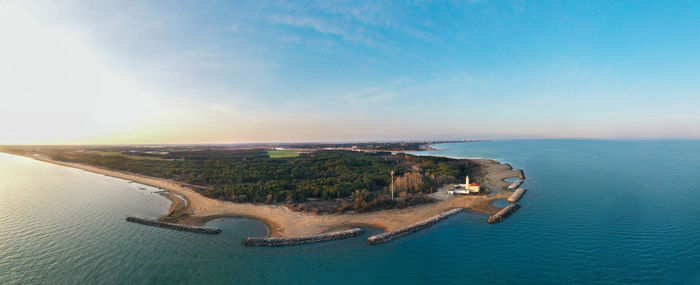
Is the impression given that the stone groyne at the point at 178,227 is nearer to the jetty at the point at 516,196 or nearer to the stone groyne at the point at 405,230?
the stone groyne at the point at 405,230

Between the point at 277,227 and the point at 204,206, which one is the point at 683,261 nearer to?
the point at 277,227

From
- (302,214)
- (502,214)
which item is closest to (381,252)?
(302,214)

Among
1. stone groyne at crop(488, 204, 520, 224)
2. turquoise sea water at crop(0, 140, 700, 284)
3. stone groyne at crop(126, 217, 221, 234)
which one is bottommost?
turquoise sea water at crop(0, 140, 700, 284)

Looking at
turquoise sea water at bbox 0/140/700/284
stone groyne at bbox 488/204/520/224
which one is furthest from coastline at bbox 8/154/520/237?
turquoise sea water at bbox 0/140/700/284

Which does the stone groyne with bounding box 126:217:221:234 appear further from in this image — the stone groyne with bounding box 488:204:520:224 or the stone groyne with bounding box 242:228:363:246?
the stone groyne with bounding box 488:204:520:224

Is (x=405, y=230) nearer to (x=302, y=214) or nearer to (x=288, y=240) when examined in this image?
(x=288, y=240)

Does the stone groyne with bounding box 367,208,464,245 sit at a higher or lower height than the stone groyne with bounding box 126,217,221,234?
lower

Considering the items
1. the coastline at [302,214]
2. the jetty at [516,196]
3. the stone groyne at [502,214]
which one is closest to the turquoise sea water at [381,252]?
the stone groyne at [502,214]

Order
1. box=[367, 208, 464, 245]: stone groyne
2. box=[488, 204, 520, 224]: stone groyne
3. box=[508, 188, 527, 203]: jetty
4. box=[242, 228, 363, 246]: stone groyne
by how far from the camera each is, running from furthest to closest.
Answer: box=[508, 188, 527, 203]: jetty < box=[488, 204, 520, 224]: stone groyne < box=[367, 208, 464, 245]: stone groyne < box=[242, 228, 363, 246]: stone groyne

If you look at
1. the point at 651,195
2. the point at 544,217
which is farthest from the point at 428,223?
the point at 651,195
